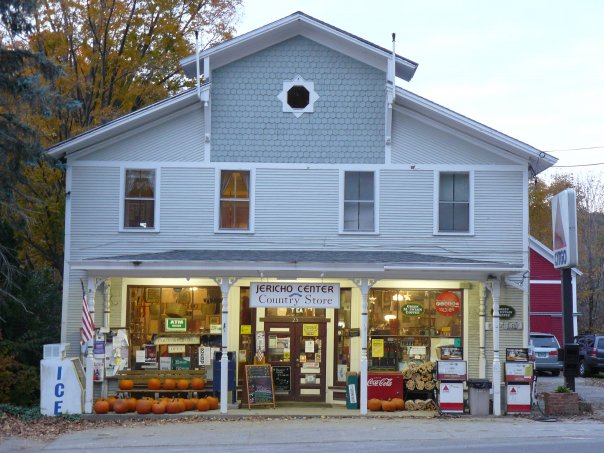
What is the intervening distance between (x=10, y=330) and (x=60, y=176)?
568 cm

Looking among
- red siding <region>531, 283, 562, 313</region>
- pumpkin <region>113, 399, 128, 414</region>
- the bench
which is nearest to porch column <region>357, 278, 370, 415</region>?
the bench

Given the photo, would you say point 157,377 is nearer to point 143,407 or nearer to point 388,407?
point 143,407

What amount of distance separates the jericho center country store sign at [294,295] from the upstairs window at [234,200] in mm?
1961

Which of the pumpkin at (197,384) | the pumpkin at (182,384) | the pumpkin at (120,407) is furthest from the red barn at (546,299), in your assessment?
the pumpkin at (120,407)

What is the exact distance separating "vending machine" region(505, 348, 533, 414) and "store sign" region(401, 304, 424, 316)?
2785 mm

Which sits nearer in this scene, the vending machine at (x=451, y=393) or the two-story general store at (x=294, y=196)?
the vending machine at (x=451, y=393)

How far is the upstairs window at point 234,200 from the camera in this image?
2250 cm

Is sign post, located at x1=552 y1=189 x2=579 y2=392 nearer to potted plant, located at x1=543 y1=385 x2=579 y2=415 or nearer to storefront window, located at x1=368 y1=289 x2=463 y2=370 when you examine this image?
potted plant, located at x1=543 y1=385 x2=579 y2=415

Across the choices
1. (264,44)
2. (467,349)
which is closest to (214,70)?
(264,44)

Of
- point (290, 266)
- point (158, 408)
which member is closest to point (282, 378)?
point (158, 408)

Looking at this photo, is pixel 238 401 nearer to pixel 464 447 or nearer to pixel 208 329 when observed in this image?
pixel 208 329

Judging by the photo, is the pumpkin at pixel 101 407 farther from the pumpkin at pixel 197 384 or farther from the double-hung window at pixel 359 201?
the double-hung window at pixel 359 201

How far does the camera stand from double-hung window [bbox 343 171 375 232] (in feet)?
73.9

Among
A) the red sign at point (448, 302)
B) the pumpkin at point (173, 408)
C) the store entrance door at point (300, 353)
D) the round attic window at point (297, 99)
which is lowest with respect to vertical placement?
the pumpkin at point (173, 408)
